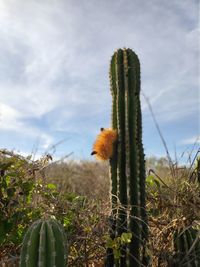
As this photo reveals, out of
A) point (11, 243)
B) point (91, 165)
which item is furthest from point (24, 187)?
point (91, 165)

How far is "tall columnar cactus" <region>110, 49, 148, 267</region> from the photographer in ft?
10.2

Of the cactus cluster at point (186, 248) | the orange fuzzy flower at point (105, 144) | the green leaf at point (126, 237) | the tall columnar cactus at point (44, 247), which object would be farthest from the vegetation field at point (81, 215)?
the tall columnar cactus at point (44, 247)

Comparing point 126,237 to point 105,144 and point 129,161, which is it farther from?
point 105,144

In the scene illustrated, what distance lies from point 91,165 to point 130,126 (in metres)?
8.75

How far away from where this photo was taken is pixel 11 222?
10.4ft

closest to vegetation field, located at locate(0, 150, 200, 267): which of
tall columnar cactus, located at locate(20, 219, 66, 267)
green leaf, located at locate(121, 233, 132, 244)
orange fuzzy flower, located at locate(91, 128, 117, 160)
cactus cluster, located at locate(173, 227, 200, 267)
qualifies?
cactus cluster, located at locate(173, 227, 200, 267)

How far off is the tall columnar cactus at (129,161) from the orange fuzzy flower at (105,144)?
0.14 feet

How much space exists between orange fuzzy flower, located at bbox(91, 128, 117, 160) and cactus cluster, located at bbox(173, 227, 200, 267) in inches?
28.9

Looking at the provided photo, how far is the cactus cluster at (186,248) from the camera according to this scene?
3.12m

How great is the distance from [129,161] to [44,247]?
88 centimetres

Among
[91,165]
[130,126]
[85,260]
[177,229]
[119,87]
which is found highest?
[91,165]

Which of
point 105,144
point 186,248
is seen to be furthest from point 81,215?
point 186,248

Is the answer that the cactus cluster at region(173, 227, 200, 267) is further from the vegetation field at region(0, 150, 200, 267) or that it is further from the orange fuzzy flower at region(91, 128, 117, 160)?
the orange fuzzy flower at region(91, 128, 117, 160)

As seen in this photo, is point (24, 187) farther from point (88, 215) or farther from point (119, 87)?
point (119, 87)
